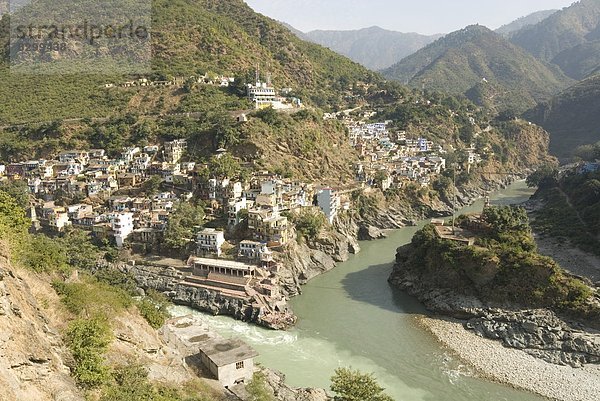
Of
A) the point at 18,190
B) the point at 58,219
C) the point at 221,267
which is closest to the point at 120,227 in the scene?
the point at 58,219

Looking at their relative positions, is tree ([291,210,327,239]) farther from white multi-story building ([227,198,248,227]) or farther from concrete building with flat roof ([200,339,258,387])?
concrete building with flat roof ([200,339,258,387])

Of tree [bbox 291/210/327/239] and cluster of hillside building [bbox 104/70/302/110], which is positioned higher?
cluster of hillside building [bbox 104/70/302/110]

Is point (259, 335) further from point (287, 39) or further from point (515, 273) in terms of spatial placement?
point (287, 39)

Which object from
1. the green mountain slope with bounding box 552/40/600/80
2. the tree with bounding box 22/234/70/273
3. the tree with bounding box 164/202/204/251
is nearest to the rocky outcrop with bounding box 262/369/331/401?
the tree with bounding box 22/234/70/273

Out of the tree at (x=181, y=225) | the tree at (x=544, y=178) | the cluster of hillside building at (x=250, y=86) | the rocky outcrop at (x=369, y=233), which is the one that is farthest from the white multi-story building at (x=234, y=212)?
the tree at (x=544, y=178)

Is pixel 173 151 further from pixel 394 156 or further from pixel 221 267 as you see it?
pixel 394 156

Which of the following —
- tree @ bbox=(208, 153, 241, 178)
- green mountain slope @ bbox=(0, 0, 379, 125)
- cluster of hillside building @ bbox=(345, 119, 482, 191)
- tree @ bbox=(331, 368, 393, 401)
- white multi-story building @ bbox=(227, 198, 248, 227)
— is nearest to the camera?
tree @ bbox=(331, 368, 393, 401)

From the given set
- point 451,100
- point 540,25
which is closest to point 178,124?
point 451,100
